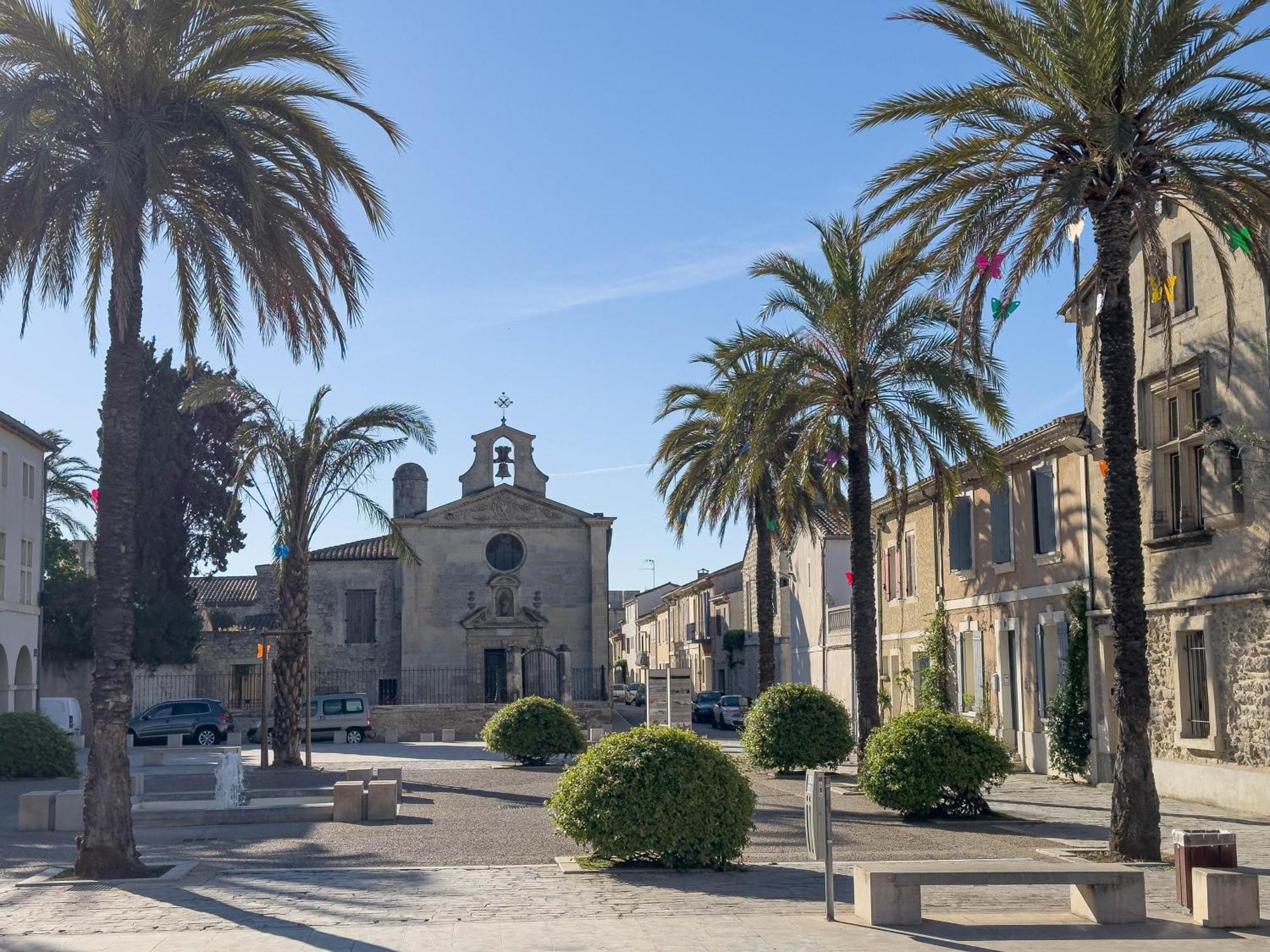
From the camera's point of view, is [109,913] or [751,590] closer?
[109,913]

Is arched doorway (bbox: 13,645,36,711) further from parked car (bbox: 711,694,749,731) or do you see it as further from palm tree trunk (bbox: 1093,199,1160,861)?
palm tree trunk (bbox: 1093,199,1160,861)

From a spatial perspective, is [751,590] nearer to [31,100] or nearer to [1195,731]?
[1195,731]

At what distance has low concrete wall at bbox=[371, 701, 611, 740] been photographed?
45.0 m

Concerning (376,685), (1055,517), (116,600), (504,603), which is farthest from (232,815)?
(376,685)

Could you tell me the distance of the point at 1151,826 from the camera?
13648 mm

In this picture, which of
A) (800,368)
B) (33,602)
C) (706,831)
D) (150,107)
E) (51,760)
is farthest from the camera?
(33,602)

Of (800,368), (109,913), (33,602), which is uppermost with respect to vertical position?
(800,368)

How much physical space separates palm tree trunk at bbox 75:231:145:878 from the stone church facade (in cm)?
3983

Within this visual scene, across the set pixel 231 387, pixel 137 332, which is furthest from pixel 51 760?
pixel 137 332

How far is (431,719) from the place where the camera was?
45.3 m

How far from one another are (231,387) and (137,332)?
15.2 meters

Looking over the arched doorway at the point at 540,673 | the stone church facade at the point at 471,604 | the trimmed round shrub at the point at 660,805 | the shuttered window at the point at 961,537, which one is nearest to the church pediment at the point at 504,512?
the stone church facade at the point at 471,604

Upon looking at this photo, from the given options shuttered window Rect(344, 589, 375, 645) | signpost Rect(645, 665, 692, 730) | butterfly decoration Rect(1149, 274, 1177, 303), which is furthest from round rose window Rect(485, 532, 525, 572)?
butterfly decoration Rect(1149, 274, 1177, 303)

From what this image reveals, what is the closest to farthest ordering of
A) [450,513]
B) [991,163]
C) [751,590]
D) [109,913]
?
1. [109,913]
2. [991,163]
3. [450,513]
4. [751,590]
